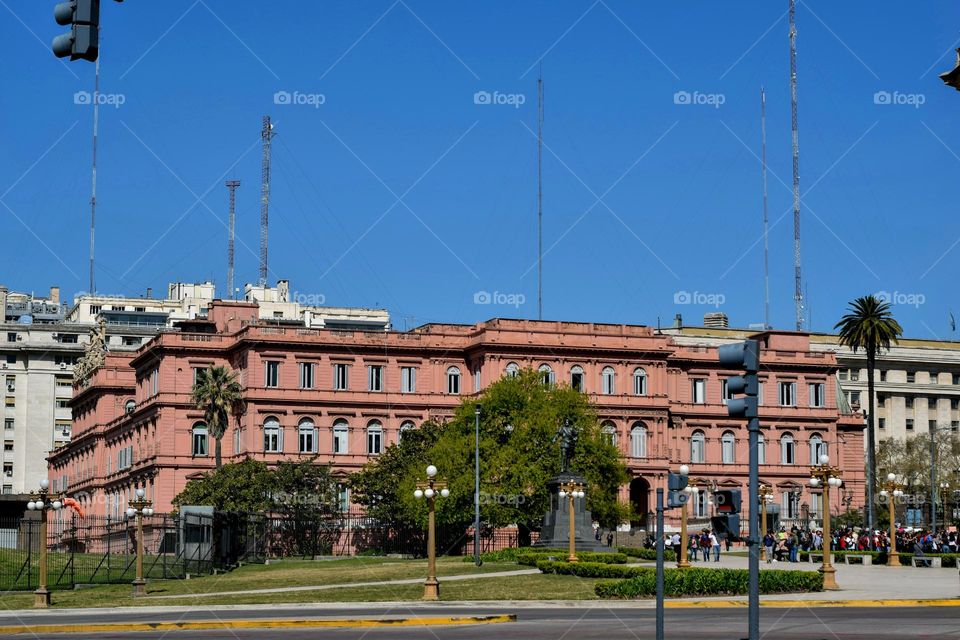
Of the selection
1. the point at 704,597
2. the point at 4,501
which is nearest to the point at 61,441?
the point at 4,501

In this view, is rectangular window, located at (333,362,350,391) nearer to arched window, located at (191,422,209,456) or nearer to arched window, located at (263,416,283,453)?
arched window, located at (263,416,283,453)

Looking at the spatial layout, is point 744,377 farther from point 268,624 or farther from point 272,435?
point 272,435

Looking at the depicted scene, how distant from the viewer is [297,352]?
10656 centimetres

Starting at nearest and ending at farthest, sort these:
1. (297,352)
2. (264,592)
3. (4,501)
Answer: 1. (264,592)
2. (297,352)
3. (4,501)

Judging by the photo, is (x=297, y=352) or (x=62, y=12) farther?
(x=297, y=352)

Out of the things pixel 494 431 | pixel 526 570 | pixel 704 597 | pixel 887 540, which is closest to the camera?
pixel 704 597

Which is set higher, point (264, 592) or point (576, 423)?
point (576, 423)

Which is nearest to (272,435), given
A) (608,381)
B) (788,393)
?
(608,381)

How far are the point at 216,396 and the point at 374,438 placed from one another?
12714 millimetres

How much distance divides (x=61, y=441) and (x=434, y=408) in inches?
2910

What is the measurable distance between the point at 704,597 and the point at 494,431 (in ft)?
147

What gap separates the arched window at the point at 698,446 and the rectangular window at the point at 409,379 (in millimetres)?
22336

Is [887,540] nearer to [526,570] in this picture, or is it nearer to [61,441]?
[526,570]

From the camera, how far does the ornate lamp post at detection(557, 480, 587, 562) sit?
63.6 metres
